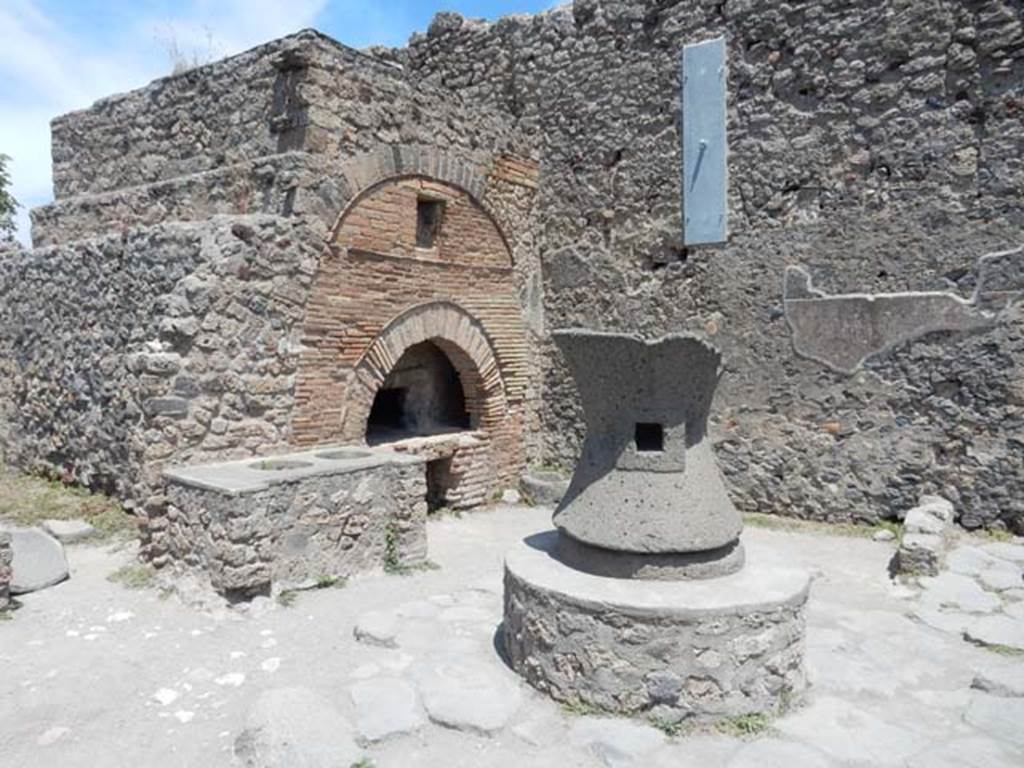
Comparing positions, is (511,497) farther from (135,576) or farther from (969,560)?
(969,560)

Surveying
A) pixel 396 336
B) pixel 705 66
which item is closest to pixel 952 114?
pixel 705 66

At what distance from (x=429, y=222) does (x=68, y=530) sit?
12.7 feet

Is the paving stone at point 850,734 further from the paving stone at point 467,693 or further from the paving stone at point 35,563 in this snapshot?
the paving stone at point 35,563

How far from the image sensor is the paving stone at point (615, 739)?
10.2 feet

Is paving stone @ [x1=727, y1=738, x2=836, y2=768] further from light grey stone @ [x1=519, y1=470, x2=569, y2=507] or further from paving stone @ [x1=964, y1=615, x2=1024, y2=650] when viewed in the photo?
light grey stone @ [x1=519, y1=470, x2=569, y2=507]

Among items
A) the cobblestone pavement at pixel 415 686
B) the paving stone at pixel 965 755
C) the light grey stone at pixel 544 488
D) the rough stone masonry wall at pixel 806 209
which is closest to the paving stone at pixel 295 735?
the cobblestone pavement at pixel 415 686

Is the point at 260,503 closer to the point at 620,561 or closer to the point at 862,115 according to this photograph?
the point at 620,561

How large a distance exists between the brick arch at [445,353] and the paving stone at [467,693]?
2.99m

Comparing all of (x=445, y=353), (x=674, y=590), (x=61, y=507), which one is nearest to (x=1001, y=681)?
(x=674, y=590)

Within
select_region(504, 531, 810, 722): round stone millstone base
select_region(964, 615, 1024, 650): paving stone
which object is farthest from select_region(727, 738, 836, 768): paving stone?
select_region(964, 615, 1024, 650): paving stone

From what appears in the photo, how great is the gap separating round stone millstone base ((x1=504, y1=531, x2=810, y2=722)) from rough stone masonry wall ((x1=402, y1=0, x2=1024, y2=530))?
3.57m

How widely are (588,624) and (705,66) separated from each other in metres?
5.65

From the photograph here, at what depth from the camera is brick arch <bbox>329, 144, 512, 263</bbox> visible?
6332mm

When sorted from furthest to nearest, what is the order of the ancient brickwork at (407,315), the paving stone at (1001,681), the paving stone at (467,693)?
the ancient brickwork at (407,315), the paving stone at (1001,681), the paving stone at (467,693)
